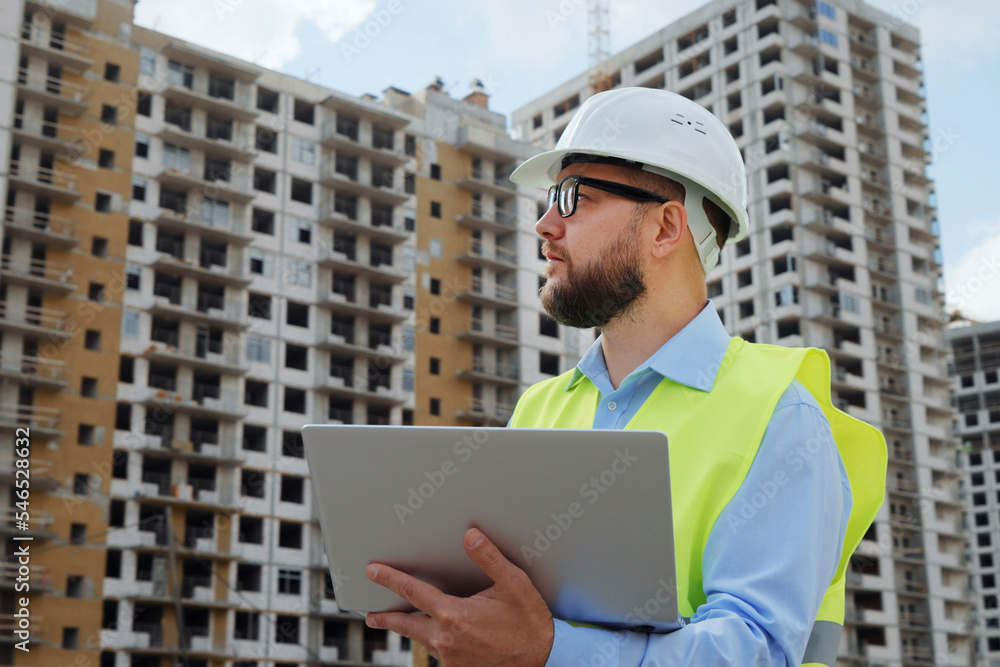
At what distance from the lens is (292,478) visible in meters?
50.7

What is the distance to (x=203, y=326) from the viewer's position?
159ft

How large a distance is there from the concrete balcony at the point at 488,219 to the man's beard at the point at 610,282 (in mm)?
55465

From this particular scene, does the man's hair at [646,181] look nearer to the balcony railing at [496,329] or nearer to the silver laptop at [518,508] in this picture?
the silver laptop at [518,508]

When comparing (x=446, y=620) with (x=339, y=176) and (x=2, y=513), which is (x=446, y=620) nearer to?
(x=2, y=513)

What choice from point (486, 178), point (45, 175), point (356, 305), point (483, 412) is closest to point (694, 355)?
point (45, 175)

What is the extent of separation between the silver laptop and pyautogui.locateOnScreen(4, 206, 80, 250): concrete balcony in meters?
45.7

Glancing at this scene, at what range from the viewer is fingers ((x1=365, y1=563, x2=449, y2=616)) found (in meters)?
2.02

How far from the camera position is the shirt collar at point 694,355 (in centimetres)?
254

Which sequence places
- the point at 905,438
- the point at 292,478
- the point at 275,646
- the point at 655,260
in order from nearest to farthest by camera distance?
1. the point at 655,260
2. the point at 275,646
3. the point at 292,478
4. the point at 905,438

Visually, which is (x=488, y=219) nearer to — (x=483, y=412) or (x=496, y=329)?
(x=496, y=329)

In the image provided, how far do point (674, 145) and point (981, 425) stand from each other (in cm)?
9695

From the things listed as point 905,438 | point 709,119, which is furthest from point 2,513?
point 905,438

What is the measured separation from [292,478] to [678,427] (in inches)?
1953

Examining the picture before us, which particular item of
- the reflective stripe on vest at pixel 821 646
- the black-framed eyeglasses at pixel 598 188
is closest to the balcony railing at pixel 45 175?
the black-framed eyeglasses at pixel 598 188
